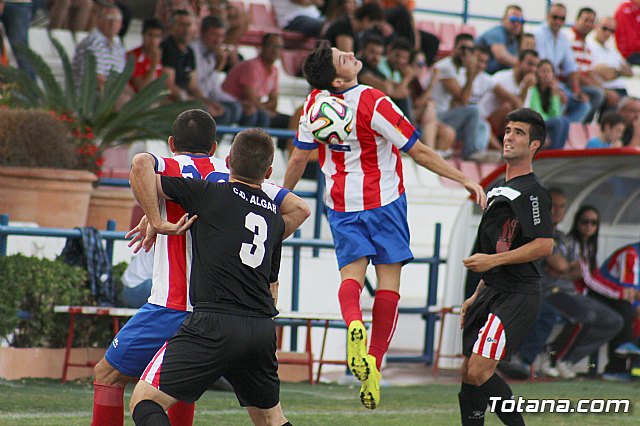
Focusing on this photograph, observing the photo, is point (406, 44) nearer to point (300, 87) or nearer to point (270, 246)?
point (300, 87)

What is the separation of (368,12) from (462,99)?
1774mm

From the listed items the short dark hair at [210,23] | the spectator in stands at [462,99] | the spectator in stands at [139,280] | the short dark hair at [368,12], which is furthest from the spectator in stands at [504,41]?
the spectator in stands at [139,280]

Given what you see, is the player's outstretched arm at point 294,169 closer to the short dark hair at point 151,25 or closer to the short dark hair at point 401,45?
the short dark hair at point 151,25

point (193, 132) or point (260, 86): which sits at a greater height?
→ point (260, 86)

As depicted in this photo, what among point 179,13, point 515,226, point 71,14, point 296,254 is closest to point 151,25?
point 179,13

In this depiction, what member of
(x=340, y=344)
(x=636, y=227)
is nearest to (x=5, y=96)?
(x=340, y=344)

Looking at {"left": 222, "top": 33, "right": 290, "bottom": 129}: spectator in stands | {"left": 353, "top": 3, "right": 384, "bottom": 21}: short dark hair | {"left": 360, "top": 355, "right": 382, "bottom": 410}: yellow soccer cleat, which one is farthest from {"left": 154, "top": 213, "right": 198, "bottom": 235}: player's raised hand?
{"left": 353, "top": 3, "right": 384, "bottom": 21}: short dark hair

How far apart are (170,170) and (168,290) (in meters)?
0.57

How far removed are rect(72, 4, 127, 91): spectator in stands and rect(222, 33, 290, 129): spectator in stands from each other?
56.6 inches

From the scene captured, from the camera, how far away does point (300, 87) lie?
1608cm

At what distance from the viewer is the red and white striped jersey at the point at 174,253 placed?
5.62 metres

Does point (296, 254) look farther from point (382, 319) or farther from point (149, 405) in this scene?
point (149, 405)

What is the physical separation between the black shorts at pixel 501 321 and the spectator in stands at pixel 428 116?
8.12 meters

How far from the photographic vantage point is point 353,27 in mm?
15250
